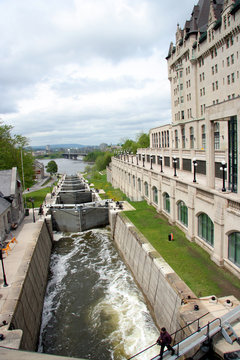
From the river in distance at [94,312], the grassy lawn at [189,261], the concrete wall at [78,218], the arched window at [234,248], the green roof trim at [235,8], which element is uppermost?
the green roof trim at [235,8]

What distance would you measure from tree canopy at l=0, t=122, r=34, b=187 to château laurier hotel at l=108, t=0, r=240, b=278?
66.1 feet

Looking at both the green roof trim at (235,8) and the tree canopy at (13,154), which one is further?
the tree canopy at (13,154)

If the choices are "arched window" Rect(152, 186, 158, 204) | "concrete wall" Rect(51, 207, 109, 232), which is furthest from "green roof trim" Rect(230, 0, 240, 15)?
"concrete wall" Rect(51, 207, 109, 232)

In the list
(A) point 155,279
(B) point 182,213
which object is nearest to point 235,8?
(B) point 182,213

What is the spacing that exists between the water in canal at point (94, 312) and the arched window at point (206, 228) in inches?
272

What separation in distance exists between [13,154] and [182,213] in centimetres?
3698

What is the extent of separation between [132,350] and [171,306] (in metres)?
3.43

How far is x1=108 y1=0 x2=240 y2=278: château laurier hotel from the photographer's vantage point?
16.6m

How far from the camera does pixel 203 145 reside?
136 ft

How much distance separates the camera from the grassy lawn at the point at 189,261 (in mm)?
14547

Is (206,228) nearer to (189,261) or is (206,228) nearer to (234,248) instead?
(189,261)

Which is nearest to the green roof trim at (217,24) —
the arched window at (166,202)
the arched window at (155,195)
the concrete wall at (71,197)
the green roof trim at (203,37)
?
the green roof trim at (203,37)

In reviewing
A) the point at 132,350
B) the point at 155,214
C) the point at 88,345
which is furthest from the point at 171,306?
the point at 155,214

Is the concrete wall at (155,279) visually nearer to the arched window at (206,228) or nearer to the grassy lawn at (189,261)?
the grassy lawn at (189,261)
